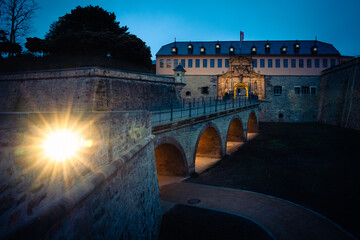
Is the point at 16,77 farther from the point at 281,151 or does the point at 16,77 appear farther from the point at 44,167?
the point at 281,151

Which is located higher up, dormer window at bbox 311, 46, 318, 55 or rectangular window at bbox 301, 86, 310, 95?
dormer window at bbox 311, 46, 318, 55

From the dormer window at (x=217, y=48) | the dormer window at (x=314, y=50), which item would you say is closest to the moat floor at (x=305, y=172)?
the dormer window at (x=314, y=50)

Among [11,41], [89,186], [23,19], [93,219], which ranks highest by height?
[23,19]

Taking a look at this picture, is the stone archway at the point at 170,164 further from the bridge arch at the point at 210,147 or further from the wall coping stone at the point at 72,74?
the wall coping stone at the point at 72,74

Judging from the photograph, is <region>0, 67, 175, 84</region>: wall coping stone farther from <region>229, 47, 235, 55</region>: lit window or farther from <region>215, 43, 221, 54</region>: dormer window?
<region>229, 47, 235, 55</region>: lit window

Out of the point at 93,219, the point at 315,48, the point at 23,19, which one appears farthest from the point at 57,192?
the point at 315,48

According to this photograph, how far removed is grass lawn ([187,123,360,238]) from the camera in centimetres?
1171

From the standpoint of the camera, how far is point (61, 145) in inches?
133

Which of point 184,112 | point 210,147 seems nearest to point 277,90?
point 210,147

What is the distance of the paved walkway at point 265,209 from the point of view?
891 cm

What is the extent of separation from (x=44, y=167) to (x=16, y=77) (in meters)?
22.0

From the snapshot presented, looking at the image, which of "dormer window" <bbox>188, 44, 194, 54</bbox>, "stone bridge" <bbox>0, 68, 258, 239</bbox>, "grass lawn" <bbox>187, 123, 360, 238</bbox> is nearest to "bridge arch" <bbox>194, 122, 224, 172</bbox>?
"grass lawn" <bbox>187, 123, 360, 238</bbox>

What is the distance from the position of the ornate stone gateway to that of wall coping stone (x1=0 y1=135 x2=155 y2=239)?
36.6 metres

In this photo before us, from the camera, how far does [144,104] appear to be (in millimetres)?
21547
